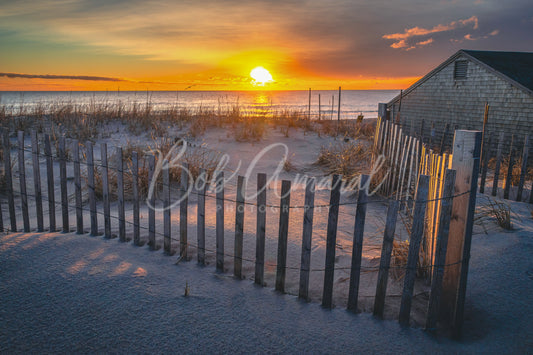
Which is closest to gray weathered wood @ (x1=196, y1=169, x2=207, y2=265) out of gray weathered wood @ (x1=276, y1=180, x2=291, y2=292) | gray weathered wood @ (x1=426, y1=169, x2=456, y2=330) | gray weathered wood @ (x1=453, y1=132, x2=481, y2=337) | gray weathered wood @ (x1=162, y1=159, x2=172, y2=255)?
gray weathered wood @ (x1=162, y1=159, x2=172, y2=255)

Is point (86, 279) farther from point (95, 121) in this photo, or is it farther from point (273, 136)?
point (95, 121)

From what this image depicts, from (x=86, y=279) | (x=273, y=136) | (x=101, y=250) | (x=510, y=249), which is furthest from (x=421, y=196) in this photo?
(x=273, y=136)

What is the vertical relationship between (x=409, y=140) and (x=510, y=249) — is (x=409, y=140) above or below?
above

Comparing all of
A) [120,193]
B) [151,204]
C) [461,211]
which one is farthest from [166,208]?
[461,211]

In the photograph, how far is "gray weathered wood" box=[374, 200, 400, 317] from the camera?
2.56 metres

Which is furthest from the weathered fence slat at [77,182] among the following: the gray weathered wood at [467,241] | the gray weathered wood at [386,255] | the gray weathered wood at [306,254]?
the gray weathered wood at [467,241]

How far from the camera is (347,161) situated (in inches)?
309

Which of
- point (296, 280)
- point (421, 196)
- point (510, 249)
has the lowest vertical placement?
point (296, 280)

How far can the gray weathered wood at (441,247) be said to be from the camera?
8.05 ft

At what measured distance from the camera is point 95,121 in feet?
44.8

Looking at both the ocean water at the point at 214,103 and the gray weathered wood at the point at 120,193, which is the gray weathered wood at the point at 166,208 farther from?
the ocean water at the point at 214,103

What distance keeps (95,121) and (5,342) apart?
1299 cm

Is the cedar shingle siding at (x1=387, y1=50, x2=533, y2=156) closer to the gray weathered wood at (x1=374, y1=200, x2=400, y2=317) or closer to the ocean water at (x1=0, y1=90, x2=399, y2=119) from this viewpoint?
the ocean water at (x1=0, y1=90, x2=399, y2=119)

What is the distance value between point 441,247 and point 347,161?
5.47 metres
